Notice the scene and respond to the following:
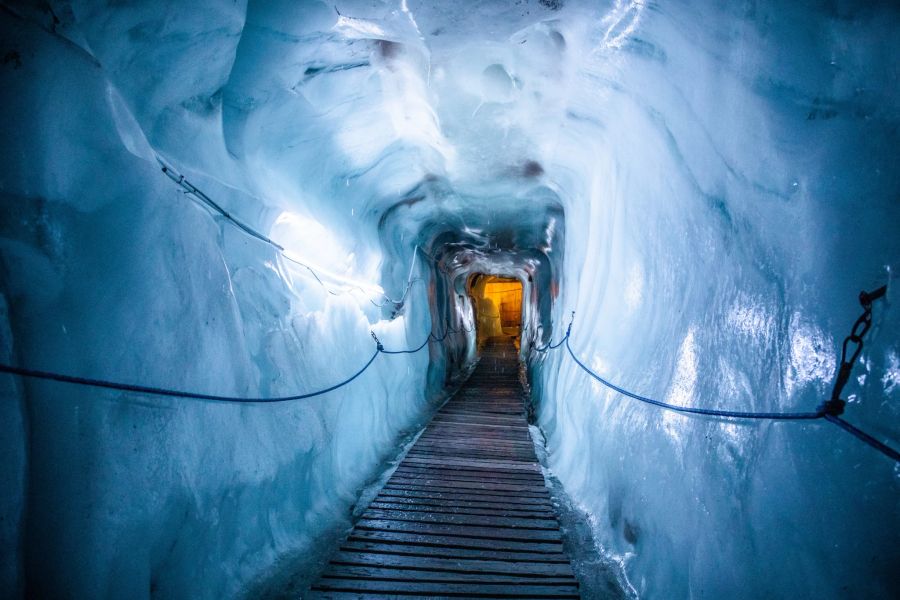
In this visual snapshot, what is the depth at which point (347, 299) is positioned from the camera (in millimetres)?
5461

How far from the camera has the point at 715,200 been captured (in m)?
2.56

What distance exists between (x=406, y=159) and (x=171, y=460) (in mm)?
5142

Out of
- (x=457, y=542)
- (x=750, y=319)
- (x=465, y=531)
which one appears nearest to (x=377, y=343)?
(x=465, y=531)

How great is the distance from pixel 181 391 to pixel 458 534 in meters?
2.70

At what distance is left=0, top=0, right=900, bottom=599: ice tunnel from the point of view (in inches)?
63.3

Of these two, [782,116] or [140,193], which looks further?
[140,193]

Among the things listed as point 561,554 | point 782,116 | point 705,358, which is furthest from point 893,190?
point 561,554

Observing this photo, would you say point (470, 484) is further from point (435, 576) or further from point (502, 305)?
point (502, 305)

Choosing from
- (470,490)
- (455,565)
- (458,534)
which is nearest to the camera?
(455,565)

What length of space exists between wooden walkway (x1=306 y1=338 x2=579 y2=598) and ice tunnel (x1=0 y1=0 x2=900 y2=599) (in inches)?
1.9

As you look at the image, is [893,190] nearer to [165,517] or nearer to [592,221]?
[165,517]

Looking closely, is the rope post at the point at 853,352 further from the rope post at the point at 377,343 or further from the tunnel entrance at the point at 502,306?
the tunnel entrance at the point at 502,306

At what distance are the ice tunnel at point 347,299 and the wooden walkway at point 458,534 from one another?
5cm

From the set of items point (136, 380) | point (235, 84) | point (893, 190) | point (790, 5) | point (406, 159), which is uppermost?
point (406, 159)
